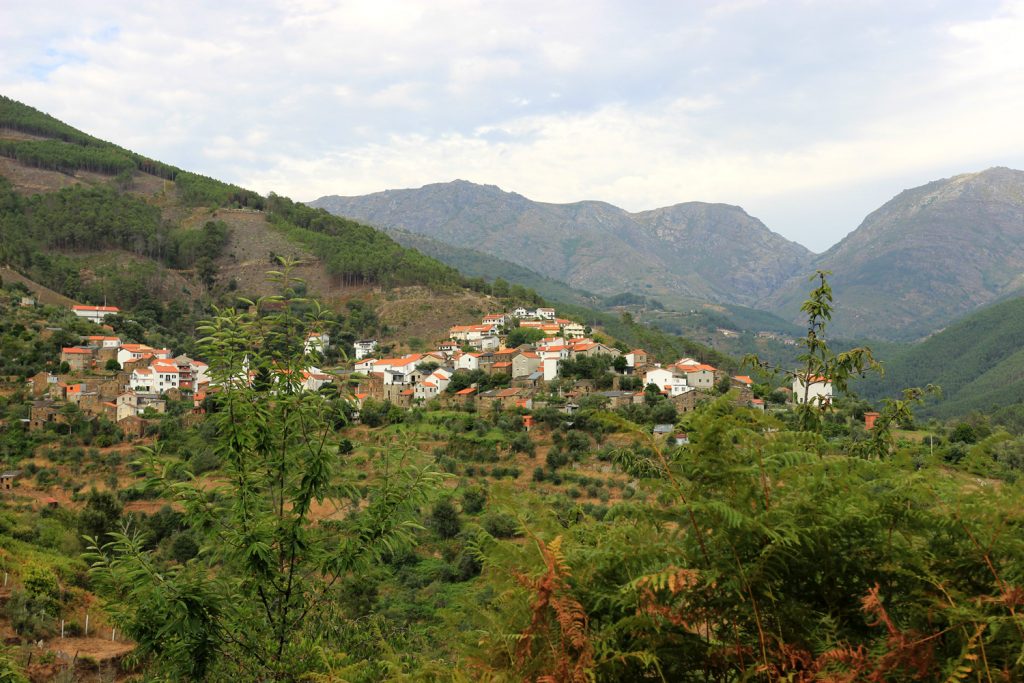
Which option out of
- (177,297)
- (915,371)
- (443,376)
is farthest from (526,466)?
(915,371)

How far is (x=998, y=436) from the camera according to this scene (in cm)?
242

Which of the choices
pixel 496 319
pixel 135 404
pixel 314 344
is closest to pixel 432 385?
pixel 496 319

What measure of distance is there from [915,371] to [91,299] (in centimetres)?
10671

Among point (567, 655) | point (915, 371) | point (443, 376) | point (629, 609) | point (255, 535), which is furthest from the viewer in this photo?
point (915, 371)

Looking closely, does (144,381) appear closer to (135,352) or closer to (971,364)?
(135,352)

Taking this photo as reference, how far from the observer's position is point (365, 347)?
176 ft

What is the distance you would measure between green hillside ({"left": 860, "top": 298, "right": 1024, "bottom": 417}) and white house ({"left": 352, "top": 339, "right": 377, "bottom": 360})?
184ft

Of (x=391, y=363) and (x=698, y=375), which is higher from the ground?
(x=698, y=375)

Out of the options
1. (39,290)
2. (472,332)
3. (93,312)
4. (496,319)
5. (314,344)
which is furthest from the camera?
(496,319)

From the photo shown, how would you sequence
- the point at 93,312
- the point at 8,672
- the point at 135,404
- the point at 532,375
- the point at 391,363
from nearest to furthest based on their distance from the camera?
the point at 8,672, the point at 135,404, the point at 532,375, the point at 391,363, the point at 93,312

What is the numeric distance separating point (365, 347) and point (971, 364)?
297 feet

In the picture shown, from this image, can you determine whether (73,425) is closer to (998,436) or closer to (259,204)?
(998,436)

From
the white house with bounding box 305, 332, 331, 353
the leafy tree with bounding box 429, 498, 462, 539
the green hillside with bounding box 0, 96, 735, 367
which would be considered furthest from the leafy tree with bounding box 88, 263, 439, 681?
the green hillside with bounding box 0, 96, 735, 367

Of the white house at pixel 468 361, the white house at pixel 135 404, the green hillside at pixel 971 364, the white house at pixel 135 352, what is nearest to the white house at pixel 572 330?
the white house at pixel 468 361
